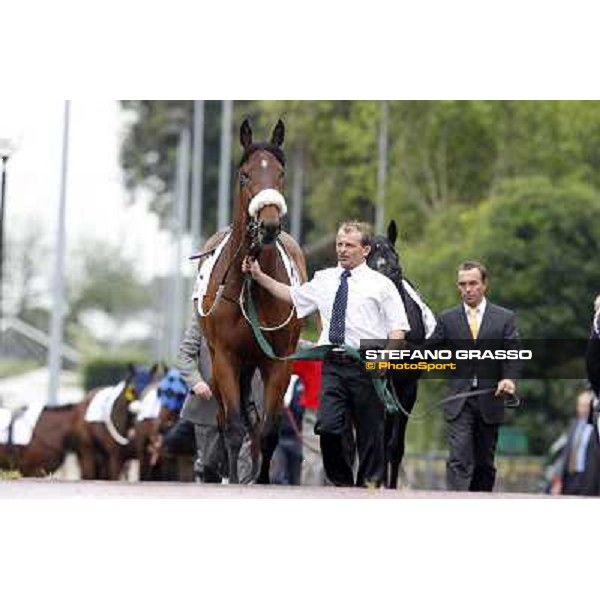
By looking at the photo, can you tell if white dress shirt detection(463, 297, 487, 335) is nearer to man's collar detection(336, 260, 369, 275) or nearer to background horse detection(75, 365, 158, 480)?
man's collar detection(336, 260, 369, 275)

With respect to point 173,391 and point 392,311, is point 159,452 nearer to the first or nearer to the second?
point 173,391

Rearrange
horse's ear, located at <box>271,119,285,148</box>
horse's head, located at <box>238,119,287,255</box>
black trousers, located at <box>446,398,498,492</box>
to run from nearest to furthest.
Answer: horse's head, located at <box>238,119,287,255</box> < horse's ear, located at <box>271,119,285,148</box> < black trousers, located at <box>446,398,498,492</box>

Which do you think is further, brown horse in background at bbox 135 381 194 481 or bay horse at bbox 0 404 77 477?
bay horse at bbox 0 404 77 477

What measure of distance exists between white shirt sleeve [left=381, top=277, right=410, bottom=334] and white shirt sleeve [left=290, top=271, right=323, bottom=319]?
1.67 feet

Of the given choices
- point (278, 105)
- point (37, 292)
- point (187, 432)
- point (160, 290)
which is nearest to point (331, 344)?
point (187, 432)

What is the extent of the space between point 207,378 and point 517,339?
8.96 ft

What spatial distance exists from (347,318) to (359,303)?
16cm

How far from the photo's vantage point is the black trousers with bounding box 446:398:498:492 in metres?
17.0

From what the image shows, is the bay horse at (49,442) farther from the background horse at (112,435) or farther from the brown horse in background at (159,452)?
the brown horse in background at (159,452)

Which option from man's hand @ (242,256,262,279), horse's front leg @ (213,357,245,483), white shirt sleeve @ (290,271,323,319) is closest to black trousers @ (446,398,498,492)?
white shirt sleeve @ (290,271,323,319)

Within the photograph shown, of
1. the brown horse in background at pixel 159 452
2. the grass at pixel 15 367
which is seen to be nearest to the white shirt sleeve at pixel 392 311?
the brown horse in background at pixel 159 452

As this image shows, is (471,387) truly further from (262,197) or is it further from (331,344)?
(262,197)

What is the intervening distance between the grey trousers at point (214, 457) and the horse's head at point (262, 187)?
2192 millimetres

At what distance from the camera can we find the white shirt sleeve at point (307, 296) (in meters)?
15.9
